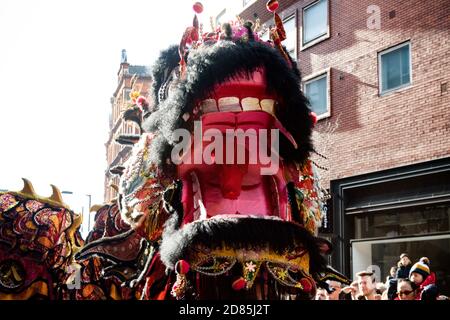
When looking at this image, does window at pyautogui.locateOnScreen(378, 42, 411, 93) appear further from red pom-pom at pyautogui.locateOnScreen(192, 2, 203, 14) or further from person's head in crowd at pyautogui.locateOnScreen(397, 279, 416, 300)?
red pom-pom at pyautogui.locateOnScreen(192, 2, 203, 14)

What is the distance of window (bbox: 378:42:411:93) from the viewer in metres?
8.62

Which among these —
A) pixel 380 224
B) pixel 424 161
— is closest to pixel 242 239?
pixel 424 161

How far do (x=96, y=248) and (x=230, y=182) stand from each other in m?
0.92

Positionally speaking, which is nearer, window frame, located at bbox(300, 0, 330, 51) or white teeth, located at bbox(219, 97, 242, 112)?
white teeth, located at bbox(219, 97, 242, 112)

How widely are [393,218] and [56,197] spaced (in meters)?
6.09

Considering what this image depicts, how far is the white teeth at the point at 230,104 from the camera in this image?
8.53 ft

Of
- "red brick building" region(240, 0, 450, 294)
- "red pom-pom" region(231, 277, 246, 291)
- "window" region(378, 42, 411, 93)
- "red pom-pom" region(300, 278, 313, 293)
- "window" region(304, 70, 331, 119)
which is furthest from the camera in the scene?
"window" region(304, 70, 331, 119)

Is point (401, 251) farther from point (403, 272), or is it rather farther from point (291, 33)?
point (291, 33)

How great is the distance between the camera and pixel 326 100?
9930 mm

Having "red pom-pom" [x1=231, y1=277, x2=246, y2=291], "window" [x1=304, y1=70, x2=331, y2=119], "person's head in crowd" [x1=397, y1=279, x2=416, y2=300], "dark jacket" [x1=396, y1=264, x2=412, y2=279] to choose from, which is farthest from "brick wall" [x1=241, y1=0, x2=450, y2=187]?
"red pom-pom" [x1=231, y1=277, x2=246, y2=291]

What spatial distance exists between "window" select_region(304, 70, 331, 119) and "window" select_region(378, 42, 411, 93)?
42.9 inches

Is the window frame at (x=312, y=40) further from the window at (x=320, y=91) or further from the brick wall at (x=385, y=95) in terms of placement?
the window at (x=320, y=91)
